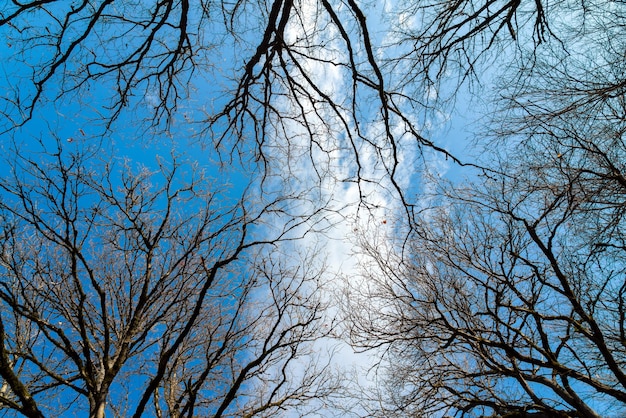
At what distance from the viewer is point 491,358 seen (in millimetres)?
5527

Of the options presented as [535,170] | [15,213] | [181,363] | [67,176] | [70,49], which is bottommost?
[181,363]

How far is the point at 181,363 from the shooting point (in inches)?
245

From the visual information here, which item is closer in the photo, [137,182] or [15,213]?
[15,213]

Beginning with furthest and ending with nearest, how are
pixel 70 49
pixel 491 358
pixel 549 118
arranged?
pixel 491 358 < pixel 549 118 < pixel 70 49

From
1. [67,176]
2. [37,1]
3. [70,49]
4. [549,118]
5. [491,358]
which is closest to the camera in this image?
[37,1]

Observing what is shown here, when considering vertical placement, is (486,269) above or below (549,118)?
below

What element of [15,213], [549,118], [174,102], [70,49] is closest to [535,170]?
[549,118]

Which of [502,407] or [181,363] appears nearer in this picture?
[502,407]

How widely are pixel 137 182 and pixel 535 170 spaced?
5.42 metres

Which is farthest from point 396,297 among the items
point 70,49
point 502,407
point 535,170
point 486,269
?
point 70,49

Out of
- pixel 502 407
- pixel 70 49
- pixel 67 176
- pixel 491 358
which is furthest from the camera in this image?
pixel 491 358

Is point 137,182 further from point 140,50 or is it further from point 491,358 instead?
point 491,358

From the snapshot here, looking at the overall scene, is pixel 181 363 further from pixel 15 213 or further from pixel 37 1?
pixel 37 1

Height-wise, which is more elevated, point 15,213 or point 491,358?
point 15,213
